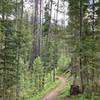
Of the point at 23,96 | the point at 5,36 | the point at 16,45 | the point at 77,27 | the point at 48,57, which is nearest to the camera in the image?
the point at 5,36

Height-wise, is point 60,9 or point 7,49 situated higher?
point 60,9

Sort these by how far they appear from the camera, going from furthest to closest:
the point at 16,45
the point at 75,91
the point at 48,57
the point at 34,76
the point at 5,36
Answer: the point at 48,57 < the point at 34,76 < the point at 75,91 < the point at 16,45 < the point at 5,36

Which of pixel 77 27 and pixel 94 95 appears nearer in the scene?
pixel 94 95

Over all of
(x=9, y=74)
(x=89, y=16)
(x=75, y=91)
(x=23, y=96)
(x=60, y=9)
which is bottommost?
(x=23, y=96)

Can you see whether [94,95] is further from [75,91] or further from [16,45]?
[16,45]

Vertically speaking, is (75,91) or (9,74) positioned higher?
(9,74)

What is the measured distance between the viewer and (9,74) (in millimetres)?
19719

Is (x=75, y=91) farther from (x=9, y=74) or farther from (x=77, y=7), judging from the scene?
(x=77, y=7)

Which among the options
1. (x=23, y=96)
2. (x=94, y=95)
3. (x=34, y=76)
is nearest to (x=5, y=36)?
(x=94, y=95)

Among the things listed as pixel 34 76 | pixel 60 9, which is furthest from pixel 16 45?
pixel 60 9

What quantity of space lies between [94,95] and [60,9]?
74.6 feet

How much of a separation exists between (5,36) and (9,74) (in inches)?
129

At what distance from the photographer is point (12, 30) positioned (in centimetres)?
1900

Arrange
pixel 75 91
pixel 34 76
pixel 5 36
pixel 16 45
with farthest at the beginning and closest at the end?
pixel 34 76, pixel 75 91, pixel 16 45, pixel 5 36
